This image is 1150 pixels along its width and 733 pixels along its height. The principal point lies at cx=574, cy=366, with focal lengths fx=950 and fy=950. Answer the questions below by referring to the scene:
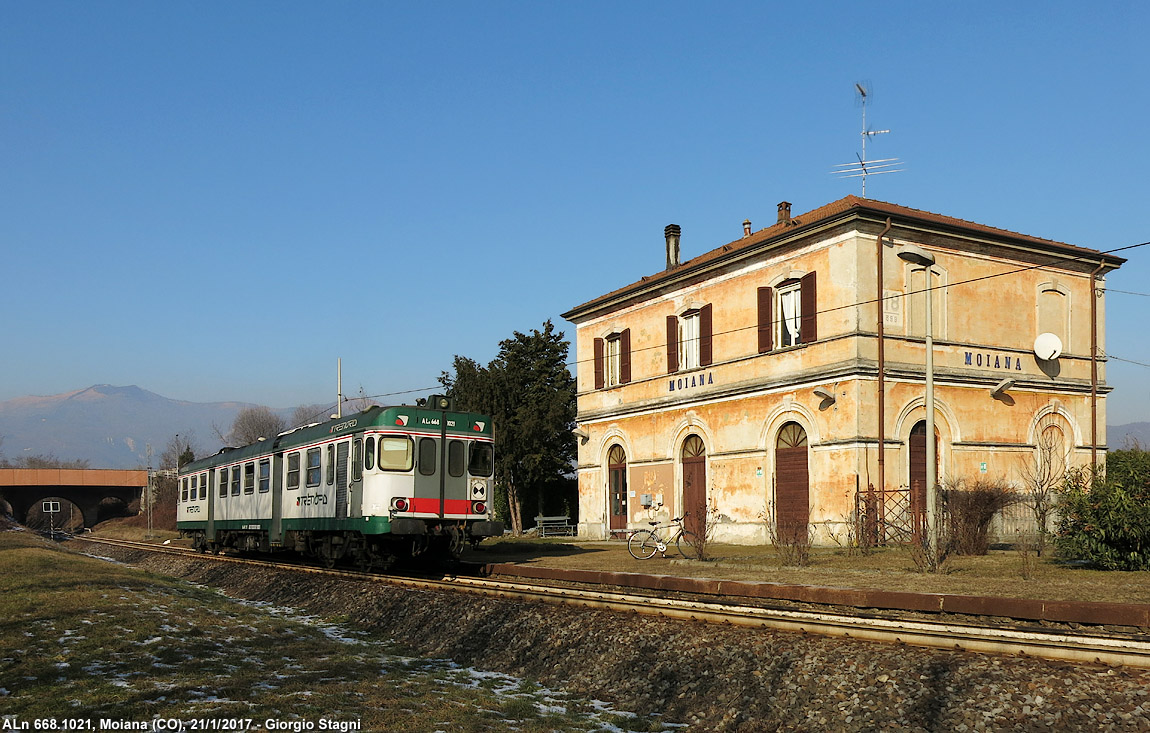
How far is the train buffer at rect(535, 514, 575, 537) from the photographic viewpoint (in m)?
38.3

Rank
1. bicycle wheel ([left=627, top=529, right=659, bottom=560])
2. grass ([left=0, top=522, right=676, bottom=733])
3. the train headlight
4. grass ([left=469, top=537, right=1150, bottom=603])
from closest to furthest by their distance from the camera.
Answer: grass ([left=0, top=522, right=676, bottom=733]), grass ([left=469, top=537, right=1150, bottom=603]), the train headlight, bicycle wheel ([left=627, top=529, right=659, bottom=560])

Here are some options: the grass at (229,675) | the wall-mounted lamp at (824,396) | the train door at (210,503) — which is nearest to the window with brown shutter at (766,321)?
the wall-mounted lamp at (824,396)

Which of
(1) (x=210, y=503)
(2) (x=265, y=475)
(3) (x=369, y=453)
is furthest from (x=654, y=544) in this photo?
(1) (x=210, y=503)

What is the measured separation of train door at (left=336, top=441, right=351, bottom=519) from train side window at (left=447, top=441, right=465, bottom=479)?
1.90 meters

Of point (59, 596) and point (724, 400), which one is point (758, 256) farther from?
point (59, 596)

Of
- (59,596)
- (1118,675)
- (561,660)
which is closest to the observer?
(1118,675)

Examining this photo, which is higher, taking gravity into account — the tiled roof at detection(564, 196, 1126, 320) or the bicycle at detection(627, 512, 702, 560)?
the tiled roof at detection(564, 196, 1126, 320)

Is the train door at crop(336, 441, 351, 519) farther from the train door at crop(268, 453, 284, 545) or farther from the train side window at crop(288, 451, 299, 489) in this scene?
the train door at crop(268, 453, 284, 545)

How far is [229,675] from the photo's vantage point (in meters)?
8.78

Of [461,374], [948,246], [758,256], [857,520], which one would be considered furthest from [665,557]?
[461,374]

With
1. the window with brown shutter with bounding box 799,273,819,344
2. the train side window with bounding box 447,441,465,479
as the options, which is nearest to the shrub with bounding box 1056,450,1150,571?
the window with brown shutter with bounding box 799,273,819,344

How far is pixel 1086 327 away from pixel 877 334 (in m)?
8.19

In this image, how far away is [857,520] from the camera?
22781 millimetres

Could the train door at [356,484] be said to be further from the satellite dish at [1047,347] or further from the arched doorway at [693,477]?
the satellite dish at [1047,347]
